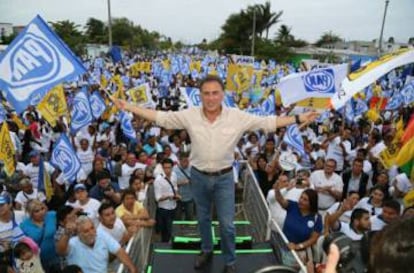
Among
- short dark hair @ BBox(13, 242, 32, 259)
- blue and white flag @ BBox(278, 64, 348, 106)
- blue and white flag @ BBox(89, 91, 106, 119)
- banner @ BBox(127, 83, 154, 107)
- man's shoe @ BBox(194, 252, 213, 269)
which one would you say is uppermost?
blue and white flag @ BBox(278, 64, 348, 106)

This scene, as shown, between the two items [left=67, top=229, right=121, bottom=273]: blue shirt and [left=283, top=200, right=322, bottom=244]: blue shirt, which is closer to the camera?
[left=67, top=229, right=121, bottom=273]: blue shirt

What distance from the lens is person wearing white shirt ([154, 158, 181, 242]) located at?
292 inches

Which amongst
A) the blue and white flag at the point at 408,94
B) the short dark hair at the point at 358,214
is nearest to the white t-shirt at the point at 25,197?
the short dark hair at the point at 358,214

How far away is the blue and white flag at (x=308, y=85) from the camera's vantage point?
8.38 metres

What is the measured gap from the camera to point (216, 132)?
3990mm

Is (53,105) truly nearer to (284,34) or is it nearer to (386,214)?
(386,214)

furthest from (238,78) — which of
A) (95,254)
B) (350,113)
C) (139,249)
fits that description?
(95,254)

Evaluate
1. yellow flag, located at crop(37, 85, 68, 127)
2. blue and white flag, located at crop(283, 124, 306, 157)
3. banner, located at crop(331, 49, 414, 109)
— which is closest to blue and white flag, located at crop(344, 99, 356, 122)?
blue and white flag, located at crop(283, 124, 306, 157)

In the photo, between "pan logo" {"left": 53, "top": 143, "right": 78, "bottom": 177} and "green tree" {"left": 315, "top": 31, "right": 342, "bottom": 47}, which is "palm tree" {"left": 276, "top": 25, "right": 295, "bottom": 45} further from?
"pan logo" {"left": 53, "top": 143, "right": 78, "bottom": 177}

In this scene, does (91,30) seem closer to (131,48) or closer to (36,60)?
(131,48)

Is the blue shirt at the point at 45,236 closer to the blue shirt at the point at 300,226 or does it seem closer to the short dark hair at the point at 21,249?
the short dark hair at the point at 21,249

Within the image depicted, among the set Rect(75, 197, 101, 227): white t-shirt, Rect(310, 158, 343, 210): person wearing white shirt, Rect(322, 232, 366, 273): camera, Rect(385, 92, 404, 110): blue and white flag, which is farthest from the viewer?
Rect(385, 92, 404, 110): blue and white flag

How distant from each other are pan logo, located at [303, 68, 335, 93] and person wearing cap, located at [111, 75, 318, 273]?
14.6 feet

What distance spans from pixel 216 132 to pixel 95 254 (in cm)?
199
